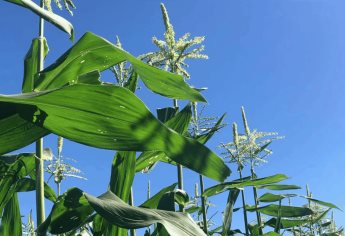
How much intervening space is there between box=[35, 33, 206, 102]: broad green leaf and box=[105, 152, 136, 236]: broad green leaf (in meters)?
0.32

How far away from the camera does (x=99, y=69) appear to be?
154 cm

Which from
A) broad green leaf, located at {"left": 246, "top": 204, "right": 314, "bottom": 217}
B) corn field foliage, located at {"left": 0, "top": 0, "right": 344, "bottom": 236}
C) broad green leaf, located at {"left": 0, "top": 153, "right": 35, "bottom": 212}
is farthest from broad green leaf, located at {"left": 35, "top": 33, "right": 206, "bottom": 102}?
broad green leaf, located at {"left": 246, "top": 204, "right": 314, "bottom": 217}

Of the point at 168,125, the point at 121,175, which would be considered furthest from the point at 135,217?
the point at 168,125

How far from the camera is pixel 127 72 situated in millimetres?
2771

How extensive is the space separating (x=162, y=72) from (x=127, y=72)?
164 centimetres

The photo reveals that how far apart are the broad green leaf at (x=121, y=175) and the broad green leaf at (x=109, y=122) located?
21.4 inches

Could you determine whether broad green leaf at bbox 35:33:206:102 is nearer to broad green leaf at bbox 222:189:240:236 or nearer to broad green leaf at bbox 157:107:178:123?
broad green leaf at bbox 157:107:178:123

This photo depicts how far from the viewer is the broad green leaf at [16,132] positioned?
113 centimetres

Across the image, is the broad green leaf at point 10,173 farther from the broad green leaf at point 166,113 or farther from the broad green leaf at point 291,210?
the broad green leaf at point 291,210

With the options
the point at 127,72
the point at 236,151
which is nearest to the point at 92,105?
the point at 127,72

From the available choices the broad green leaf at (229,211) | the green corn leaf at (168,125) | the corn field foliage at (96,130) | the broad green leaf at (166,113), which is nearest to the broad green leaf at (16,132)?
the corn field foliage at (96,130)

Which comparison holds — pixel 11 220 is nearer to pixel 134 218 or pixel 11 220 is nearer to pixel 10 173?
pixel 10 173

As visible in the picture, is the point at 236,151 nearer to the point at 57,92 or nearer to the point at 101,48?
the point at 101,48

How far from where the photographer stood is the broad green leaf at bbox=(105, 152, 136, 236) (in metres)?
1.60
